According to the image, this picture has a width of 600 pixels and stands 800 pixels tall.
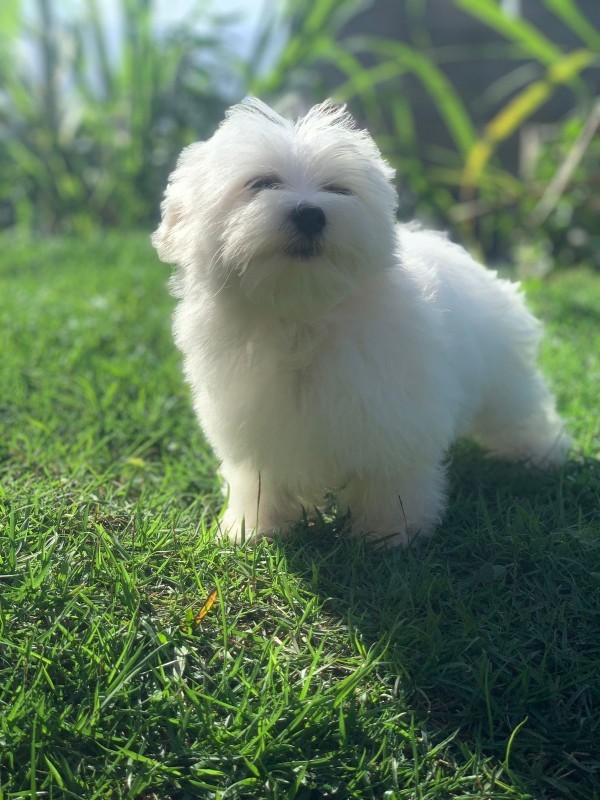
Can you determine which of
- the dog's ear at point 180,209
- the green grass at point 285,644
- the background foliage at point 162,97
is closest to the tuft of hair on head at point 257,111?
the dog's ear at point 180,209

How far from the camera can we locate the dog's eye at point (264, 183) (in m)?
2.29

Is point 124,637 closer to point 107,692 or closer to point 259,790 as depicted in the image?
point 107,692

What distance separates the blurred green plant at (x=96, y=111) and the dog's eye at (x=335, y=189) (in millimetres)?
7011

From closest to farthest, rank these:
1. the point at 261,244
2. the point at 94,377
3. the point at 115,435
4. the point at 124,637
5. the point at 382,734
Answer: the point at 382,734 < the point at 124,637 < the point at 261,244 < the point at 115,435 < the point at 94,377

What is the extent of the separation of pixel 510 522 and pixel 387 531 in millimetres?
374

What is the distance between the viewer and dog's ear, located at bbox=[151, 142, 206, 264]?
2.47 metres

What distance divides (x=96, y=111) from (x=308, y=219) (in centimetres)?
742

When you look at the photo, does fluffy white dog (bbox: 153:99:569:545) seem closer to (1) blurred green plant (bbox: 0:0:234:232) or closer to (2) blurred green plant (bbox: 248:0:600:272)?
(2) blurred green plant (bbox: 248:0:600:272)

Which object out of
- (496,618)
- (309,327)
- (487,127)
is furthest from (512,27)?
(496,618)

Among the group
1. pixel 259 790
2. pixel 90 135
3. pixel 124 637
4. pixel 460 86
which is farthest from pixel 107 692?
pixel 460 86

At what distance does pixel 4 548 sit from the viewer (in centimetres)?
228

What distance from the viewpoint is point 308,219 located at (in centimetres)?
219

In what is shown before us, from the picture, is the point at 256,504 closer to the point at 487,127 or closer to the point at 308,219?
the point at 308,219

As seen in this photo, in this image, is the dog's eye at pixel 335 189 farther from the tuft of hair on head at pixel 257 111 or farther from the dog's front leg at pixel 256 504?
the dog's front leg at pixel 256 504
